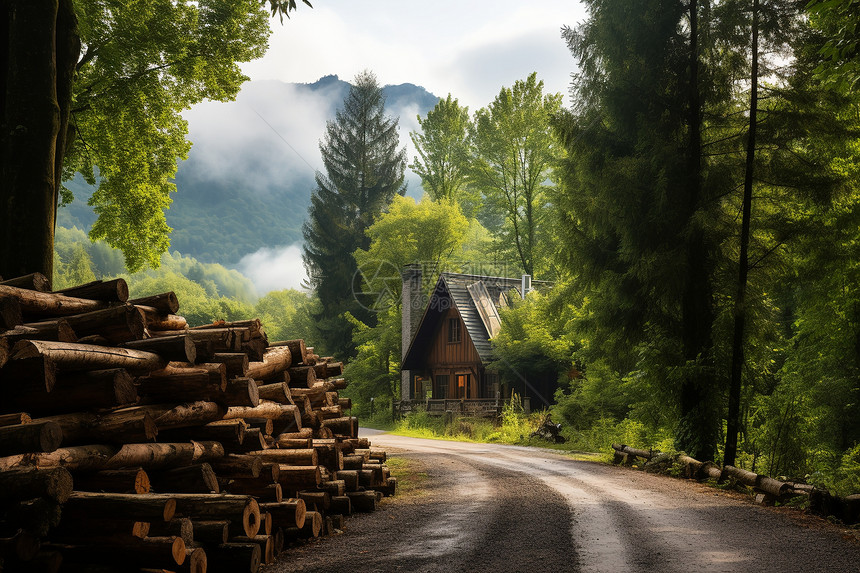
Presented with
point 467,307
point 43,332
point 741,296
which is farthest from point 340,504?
point 467,307

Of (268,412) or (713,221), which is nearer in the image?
(268,412)

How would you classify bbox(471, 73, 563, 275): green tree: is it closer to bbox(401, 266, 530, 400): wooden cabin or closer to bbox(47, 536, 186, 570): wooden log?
bbox(401, 266, 530, 400): wooden cabin

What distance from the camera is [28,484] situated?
5168 millimetres

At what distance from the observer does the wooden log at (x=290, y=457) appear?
29.8 feet

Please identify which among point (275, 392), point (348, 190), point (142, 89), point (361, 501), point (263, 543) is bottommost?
point (361, 501)

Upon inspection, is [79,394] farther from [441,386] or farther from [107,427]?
[441,386]

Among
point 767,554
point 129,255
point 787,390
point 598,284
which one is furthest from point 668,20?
point 129,255

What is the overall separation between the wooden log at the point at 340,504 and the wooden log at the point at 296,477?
148 cm

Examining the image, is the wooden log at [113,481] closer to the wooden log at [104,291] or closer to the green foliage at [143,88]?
the wooden log at [104,291]

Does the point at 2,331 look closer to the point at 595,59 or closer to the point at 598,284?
Result: the point at 598,284

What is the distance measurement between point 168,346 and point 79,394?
0.98 meters

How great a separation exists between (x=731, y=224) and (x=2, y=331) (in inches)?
601

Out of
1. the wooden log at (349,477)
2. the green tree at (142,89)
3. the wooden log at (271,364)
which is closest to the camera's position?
the wooden log at (271,364)

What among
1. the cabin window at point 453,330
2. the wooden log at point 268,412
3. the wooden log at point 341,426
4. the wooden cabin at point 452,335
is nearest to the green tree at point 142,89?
the wooden log at point 341,426
